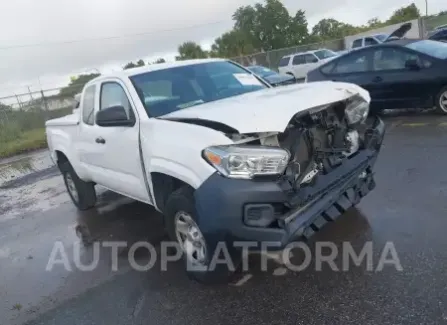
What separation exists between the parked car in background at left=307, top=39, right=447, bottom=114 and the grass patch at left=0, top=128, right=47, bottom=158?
1046 centimetres

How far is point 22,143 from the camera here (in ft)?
52.6

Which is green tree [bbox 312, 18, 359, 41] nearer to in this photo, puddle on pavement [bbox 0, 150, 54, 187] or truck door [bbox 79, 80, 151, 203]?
puddle on pavement [bbox 0, 150, 54, 187]

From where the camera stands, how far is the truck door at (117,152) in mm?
4484

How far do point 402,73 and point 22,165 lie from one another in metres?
9.57

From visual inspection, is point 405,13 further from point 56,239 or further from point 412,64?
point 56,239

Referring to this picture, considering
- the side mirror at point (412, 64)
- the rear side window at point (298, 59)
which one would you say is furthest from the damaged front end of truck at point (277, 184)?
the rear side window at point (298, 59)

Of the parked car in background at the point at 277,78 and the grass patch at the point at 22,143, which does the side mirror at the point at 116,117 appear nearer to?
the parked car in background at the point at 277,78

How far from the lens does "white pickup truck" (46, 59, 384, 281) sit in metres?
3.34

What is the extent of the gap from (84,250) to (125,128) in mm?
1622

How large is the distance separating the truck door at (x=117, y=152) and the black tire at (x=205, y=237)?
0.66m

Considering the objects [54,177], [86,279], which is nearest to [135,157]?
[86,279]

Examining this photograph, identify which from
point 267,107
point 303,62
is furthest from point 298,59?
point 267,107

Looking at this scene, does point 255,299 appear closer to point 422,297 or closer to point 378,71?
point 422,297

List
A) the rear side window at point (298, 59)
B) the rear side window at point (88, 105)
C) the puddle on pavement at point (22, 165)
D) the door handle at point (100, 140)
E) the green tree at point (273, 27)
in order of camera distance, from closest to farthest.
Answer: the door handle at point (100, 140), the rear side window at point (88, 105), the puddle on pavement at point (22, 165), the rear side window at point (298, 59), the green tree at point (273, 27)
